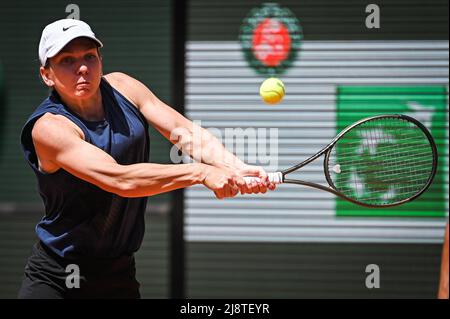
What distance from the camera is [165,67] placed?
252 inches

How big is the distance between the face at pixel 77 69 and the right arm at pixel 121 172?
199mm

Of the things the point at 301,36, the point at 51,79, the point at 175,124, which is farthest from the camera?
the point at 301,36

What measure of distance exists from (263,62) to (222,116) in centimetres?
49

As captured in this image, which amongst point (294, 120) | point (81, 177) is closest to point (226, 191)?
point (81, 177)

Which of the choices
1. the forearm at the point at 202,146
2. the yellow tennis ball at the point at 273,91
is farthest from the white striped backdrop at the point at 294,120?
the forearm at the point at 202,146

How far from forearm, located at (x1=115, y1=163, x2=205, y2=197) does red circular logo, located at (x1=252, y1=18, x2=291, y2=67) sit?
9.96 ft

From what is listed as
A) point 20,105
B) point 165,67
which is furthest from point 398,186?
point 20,105

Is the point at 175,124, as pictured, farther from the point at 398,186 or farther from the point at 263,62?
the point at 263,62

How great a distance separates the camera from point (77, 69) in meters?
3.58

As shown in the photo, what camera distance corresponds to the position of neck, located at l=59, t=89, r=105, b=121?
3693 mm

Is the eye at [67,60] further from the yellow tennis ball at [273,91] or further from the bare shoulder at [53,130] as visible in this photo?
the yellow tennis ball at [273,91]

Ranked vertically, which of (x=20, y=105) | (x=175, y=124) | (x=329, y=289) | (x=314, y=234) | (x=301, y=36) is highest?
(x=301, y=36)

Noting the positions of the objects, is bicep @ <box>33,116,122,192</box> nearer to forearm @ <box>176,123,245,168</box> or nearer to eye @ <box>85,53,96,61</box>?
eye @ <box>85,53,96,61</box>

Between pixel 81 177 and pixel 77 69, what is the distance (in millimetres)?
457
